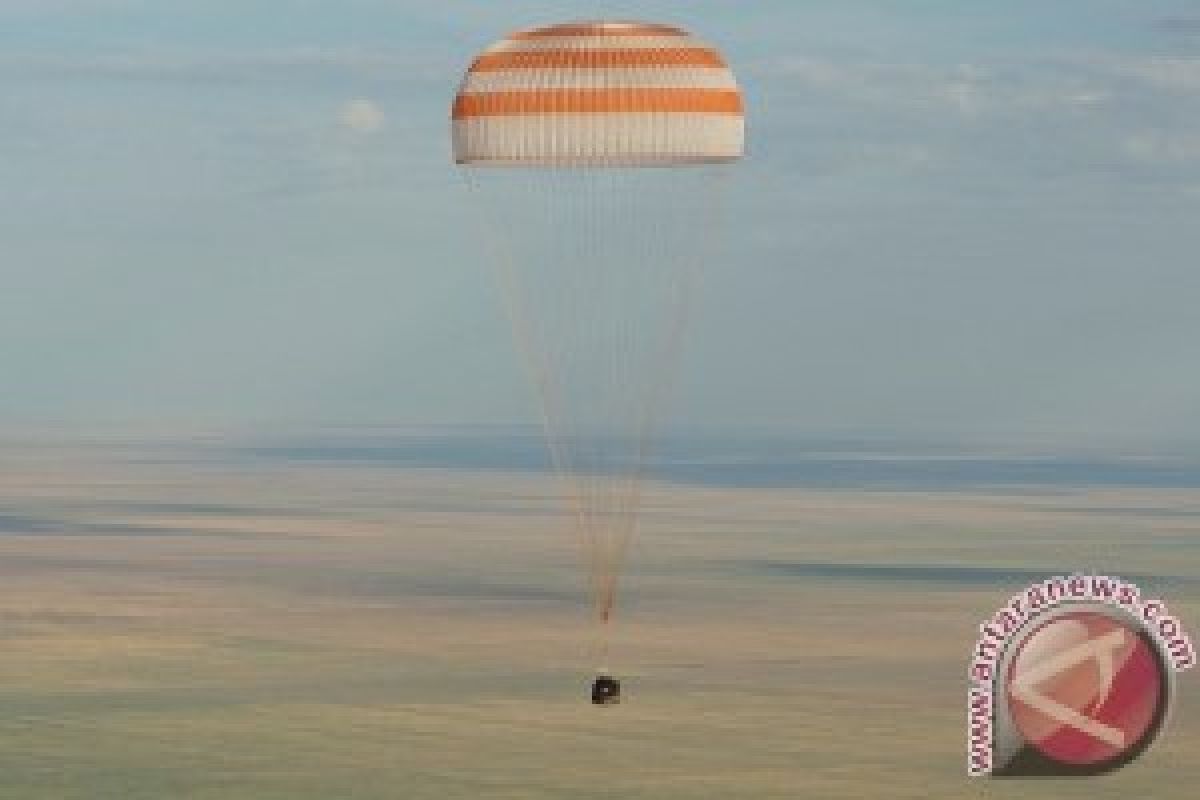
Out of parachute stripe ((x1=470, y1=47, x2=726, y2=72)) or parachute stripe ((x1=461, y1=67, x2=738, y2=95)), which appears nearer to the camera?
parachute stripe ((x1=461, y1=67, x2=738, y2=95))

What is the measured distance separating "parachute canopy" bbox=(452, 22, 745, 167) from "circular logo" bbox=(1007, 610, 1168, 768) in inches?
534

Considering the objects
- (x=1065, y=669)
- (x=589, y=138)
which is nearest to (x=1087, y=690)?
(x=1065, y=669)

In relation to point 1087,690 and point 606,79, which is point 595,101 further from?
point 1087,690

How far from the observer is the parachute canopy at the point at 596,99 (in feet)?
200

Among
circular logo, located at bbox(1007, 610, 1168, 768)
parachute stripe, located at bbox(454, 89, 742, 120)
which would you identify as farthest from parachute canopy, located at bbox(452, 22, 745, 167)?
circular logo, located at bbox(1007, 610, 1168, 768)

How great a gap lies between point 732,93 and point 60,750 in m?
60.6

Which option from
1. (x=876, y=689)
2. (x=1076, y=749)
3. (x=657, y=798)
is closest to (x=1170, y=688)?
(x=1076, y=749)

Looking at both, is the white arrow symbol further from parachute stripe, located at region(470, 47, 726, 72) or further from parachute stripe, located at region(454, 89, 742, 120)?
parachute stripe, located at region(470, 47, 726, 72)

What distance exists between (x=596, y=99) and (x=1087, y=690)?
1548 centimetres

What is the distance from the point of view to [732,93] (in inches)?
2464

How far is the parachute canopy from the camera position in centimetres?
6094

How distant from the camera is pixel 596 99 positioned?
6091 cm

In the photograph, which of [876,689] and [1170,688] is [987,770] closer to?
[1170,688]

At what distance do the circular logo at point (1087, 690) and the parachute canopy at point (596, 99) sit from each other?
44.5 feet
